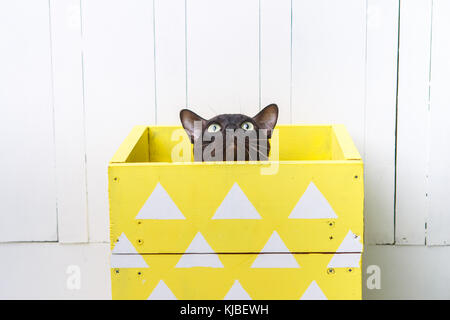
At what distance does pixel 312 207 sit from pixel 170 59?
25.3 inches

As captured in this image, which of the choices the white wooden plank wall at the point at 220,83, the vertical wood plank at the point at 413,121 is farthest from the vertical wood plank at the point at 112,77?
the vertical wood plank at the point at 413,121

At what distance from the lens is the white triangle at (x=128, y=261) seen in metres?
0.94

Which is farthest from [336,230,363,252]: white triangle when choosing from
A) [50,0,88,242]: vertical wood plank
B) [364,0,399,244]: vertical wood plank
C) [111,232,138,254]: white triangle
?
[50,0,88,242]: vertical wood plank

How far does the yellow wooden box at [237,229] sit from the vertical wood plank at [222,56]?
0.49m

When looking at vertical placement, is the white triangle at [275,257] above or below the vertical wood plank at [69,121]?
below

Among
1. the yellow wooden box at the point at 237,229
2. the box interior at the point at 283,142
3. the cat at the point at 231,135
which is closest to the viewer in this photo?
the yellow wooden box at the point at 237,229

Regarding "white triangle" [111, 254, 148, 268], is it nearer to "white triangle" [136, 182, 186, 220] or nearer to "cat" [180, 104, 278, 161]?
"white triangle" [136, 182, 186, 220]

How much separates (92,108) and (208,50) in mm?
346

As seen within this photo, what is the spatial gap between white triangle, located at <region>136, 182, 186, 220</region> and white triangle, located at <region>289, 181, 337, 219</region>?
0.21 meters

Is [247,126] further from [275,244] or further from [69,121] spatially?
[69,121]

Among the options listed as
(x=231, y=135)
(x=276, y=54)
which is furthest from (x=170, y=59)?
(x=231, y=135)

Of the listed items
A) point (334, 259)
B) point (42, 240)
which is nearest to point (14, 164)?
point (42, 240)

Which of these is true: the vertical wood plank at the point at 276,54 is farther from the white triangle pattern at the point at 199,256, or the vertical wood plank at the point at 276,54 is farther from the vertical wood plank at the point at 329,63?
the white triangle pattern at the point at 199,256
